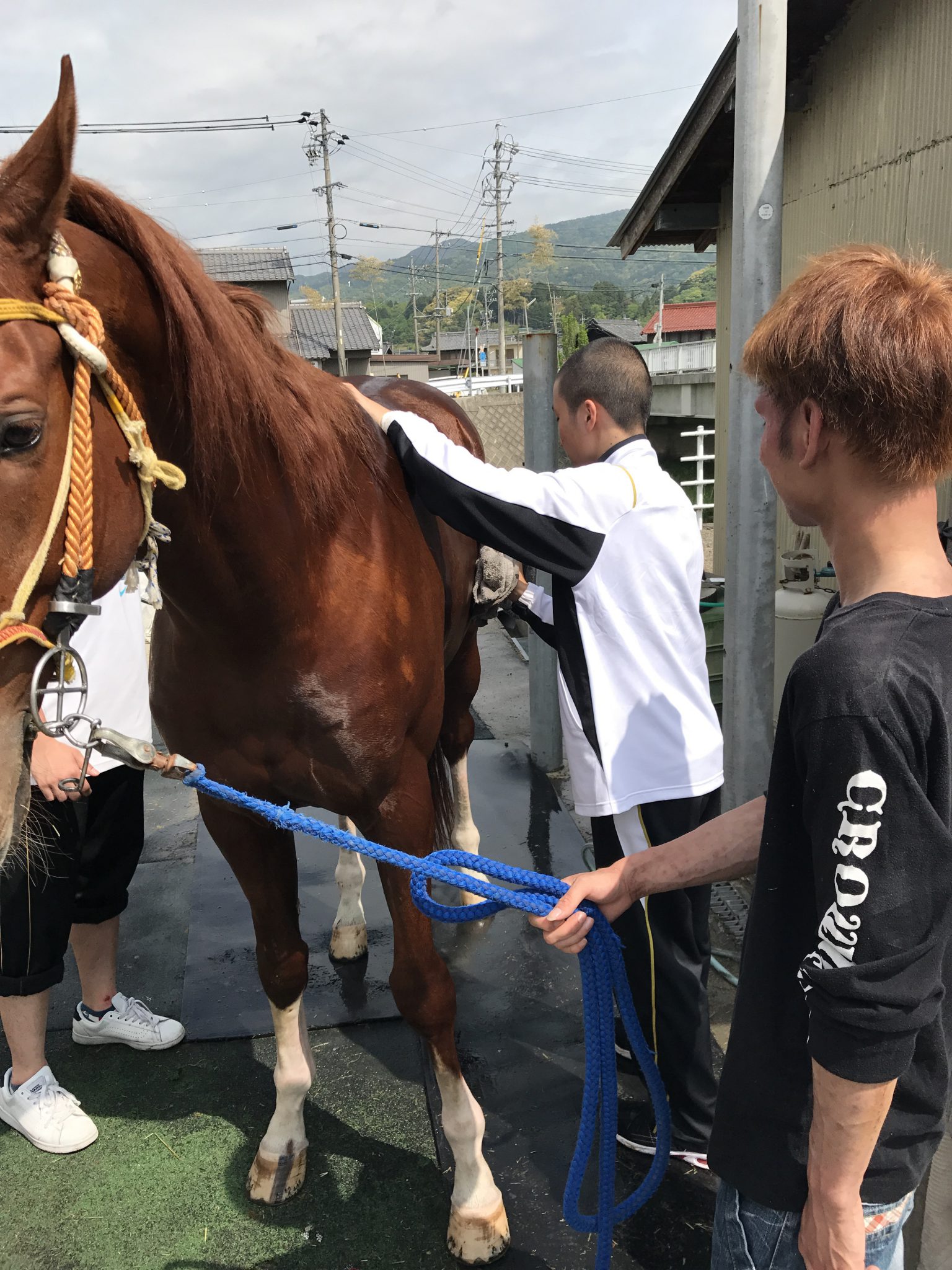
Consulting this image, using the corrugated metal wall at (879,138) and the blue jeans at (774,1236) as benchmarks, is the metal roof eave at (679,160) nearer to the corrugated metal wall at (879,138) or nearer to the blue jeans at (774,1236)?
the corrugated metal wall at (879,138)

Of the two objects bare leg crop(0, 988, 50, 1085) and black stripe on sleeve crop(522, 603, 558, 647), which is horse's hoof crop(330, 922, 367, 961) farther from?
black stripe on sleeve crop(522, 603, 558, 647)

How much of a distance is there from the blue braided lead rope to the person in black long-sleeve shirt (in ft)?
1.19

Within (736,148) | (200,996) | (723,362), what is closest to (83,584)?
(200,996)

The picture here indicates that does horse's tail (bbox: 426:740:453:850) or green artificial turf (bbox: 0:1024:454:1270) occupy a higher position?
horse's tail (bbox: 426:740:453:850)

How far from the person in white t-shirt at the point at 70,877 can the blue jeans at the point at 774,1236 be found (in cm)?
169

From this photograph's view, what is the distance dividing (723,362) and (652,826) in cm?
438

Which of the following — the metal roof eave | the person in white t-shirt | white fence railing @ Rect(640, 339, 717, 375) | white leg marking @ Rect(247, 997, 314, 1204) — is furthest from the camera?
white fence railing @ Rect(640, 339, 717, 375)

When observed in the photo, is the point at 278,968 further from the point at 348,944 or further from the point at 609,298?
→ the point at 609,298

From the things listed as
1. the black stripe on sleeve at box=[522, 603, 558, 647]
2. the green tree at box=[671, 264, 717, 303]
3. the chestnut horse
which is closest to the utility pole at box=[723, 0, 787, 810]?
the black stripe on sleeve at box=[522, 603, 558, 647]

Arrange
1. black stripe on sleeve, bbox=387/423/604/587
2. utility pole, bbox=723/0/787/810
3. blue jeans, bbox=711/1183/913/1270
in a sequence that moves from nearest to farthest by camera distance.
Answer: blue jeans, bbox=711/1183/913/1270
black stripe on sleeve, bbox=387/423/604/587
utility pole, bbox=723/0/787/810

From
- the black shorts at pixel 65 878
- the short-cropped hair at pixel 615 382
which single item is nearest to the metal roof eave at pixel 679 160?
the short-cropped hair at pixel 615 382

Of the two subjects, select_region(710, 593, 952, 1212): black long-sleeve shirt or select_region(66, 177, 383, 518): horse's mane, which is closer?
select_region(710, 593, 952, 1212): black long-sleeve shirt

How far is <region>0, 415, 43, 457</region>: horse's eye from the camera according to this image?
1055mm

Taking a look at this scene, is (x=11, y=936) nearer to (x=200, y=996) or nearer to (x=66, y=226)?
(x=200, y=996)
